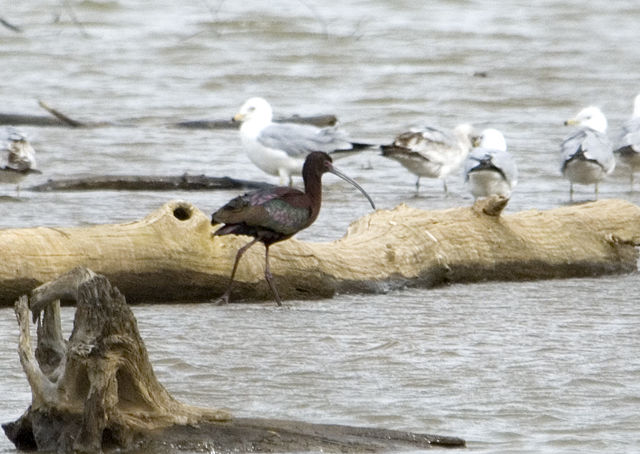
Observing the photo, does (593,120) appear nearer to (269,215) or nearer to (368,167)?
(368,167)

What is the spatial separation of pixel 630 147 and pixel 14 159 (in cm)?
569

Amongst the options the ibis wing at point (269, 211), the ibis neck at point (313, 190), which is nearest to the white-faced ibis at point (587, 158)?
the ibis neck at point (313, 190)

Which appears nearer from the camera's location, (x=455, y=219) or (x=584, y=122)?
(x=455, y=219)

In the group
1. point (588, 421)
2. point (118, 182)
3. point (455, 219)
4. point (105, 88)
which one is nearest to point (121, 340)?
point (588, 421)

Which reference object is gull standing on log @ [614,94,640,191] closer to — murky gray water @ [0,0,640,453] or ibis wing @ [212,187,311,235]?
murky gray water @ [0,0,640,453]

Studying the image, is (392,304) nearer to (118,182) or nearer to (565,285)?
(565,285)

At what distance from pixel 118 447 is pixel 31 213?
6.93 meters

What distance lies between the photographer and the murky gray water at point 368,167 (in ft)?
22.1

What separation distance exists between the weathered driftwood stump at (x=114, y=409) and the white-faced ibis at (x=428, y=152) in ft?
29.0

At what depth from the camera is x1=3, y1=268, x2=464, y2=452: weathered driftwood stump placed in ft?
17.9

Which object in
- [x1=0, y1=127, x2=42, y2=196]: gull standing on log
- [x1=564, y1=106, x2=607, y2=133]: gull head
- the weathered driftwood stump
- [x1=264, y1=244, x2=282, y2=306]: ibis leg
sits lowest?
the weathered driftwood stump

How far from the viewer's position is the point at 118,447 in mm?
5516

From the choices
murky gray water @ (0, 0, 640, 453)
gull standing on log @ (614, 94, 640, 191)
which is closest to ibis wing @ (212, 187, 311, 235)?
murky gray water @ (0, 0, 640, 453)

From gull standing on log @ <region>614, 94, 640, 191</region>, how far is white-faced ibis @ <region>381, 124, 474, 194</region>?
1450 millimetres
